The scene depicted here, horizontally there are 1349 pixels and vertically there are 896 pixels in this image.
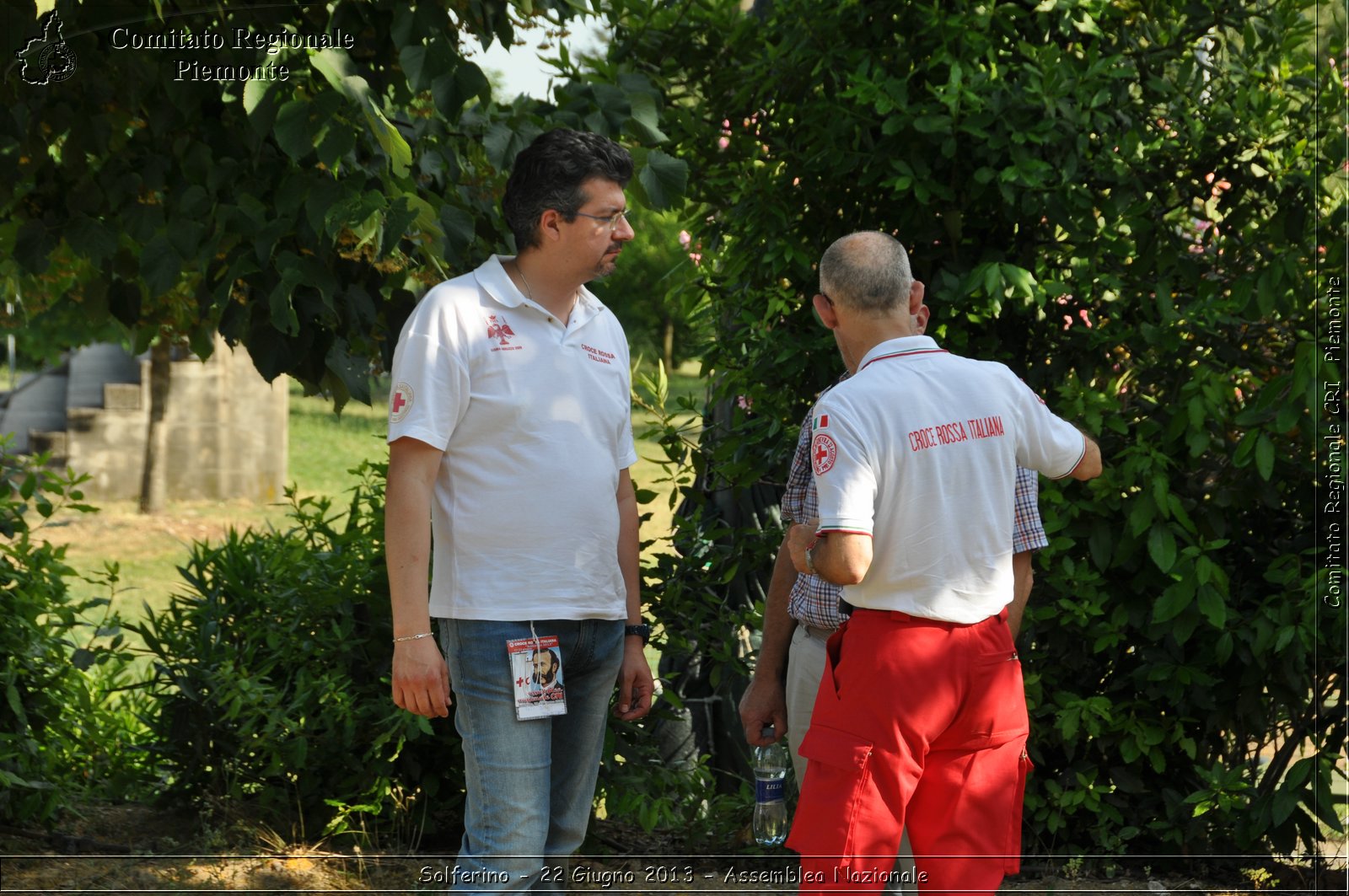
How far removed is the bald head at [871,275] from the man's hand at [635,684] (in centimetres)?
91

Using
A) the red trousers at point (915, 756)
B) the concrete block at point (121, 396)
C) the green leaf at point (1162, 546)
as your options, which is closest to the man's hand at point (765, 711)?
the red trousers at point (915, 756)

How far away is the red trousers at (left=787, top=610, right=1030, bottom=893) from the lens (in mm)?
2604

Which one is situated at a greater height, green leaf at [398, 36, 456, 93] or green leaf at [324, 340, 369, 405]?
green leaf at [398, 36, 456, 93]

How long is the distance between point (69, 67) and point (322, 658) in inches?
74.5

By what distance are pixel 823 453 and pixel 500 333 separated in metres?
0.69

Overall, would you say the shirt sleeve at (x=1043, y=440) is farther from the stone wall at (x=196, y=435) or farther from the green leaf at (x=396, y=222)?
the stone wall at (x=196, y=435)

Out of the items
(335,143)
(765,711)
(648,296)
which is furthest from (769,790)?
(648,296)

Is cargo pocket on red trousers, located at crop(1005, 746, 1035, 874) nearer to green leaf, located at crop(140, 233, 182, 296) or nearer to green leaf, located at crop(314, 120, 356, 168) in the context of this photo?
green leaf, located at crop(314, 120, 356, 168)

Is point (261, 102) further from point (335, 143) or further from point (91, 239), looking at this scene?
point (91, 239)

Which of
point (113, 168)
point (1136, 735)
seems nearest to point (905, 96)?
point (1136, 735)

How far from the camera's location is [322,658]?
13.7 feet

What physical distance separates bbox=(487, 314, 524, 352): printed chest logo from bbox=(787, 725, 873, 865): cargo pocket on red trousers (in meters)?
1.01

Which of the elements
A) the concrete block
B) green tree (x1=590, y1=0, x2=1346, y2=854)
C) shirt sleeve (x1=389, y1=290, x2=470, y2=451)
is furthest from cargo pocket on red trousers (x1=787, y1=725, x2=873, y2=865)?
the concrete block

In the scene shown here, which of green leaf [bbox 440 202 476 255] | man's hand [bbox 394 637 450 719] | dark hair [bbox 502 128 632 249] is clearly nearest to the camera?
man's hand [bbox 394 637 450 719]
